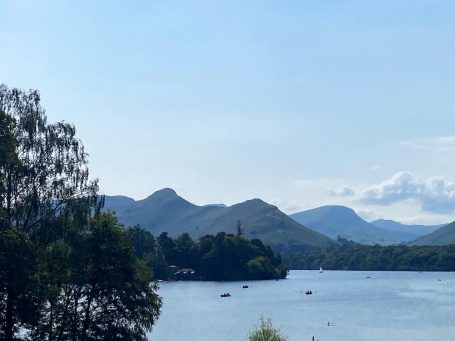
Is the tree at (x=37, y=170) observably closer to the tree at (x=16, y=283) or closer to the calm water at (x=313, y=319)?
the tree at (x=16, y=283)

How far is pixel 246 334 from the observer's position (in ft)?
400

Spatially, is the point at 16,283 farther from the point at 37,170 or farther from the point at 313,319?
the point at 313,319

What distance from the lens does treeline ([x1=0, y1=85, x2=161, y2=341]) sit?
195ft

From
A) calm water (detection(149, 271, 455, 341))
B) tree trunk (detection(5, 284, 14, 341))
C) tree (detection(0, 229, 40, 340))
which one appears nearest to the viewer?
tree (detection(0, 229, 40, 340))

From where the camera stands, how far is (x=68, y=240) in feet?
201

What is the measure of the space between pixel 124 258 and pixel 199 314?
10169 cm

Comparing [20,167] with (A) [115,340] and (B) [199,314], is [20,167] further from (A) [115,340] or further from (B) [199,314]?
(B) [199,314]

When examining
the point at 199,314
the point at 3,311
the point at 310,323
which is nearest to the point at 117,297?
the point at 3,311

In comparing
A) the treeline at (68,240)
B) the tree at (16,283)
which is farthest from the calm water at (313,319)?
the tree at (16,283)

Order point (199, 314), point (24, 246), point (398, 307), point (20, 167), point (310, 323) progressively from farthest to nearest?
point (398, 307)
point (199, 314)
point (310, 323)
point (20, 167)
point (24, 246)

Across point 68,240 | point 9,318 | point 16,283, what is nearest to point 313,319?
point 68,240

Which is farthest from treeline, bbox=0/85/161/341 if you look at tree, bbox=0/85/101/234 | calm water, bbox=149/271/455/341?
calm water, bbox=149/271/455/341

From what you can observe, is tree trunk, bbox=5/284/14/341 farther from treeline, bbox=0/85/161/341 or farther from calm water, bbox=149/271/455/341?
calm water, bbox=149/271/455/341

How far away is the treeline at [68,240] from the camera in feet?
195
